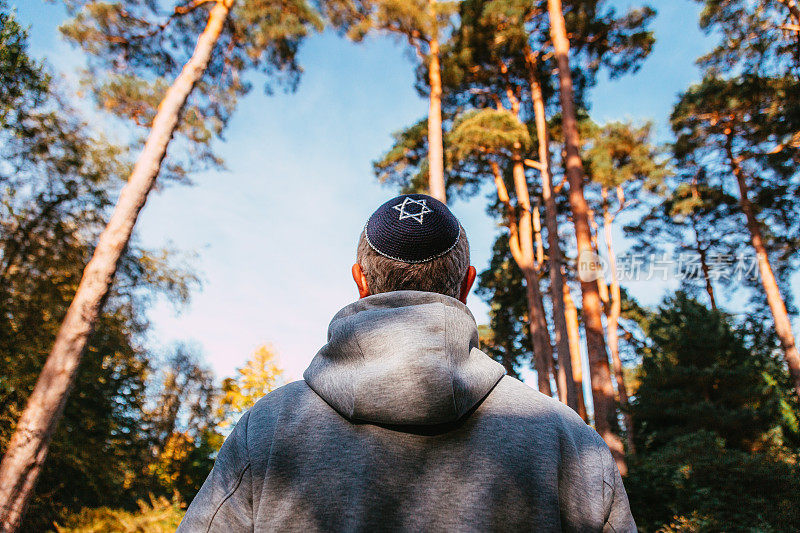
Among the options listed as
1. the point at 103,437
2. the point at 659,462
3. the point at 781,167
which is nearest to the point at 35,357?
the point at 103,437

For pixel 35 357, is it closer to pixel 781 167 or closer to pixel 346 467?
pixel 346 467

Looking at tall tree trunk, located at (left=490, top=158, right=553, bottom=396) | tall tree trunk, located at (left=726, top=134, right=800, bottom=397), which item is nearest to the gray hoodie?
tall tree trunk, located at (left=490, top=158, right=553, bottom=396)

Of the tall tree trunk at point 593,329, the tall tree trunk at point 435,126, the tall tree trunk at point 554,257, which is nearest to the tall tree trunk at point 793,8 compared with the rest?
the tall tree trunk at point 554,257

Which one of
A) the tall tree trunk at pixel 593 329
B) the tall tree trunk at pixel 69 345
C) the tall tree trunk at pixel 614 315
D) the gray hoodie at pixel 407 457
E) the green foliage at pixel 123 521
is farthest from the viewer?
the tall tree trunk at pixel 614 315

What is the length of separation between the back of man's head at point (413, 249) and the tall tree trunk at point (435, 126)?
7.49 m

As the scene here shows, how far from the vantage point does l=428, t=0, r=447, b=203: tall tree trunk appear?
29.4 feet

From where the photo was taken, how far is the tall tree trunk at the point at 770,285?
12543 millimetres

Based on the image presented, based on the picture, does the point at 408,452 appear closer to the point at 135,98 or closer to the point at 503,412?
the point at 503,412

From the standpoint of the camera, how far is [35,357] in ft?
29.9

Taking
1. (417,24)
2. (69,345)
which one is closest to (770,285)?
(417,24)

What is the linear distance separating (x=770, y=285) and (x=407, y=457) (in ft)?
56.1

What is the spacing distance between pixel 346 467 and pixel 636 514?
32.5ft

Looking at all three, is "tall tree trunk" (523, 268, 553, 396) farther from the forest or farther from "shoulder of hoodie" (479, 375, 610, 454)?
"shoulder of hoodie" (479, 375, 610, 454)

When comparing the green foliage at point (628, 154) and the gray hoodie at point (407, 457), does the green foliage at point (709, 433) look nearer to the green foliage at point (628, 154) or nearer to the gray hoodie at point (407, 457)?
the green foliage at point (628, 154)
